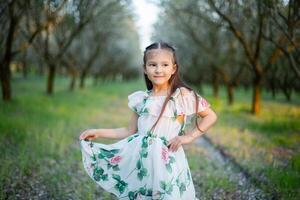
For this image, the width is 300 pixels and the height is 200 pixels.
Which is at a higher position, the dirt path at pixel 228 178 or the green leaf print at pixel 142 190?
the green leaf print at pixel 142 190

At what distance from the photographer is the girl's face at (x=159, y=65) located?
12.9ft

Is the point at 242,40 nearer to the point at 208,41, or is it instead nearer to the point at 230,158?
the point at 230,158

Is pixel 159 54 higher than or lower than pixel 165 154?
higher

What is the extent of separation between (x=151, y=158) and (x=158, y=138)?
21 centimetres

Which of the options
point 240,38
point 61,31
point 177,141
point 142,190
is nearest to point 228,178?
point 142,190

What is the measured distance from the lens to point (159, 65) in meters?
3.95

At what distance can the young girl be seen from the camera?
153 inches

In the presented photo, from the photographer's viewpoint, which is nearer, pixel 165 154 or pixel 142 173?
pixel 165 154

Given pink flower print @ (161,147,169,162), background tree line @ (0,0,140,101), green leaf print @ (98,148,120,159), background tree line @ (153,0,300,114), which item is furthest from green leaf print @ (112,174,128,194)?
background tree line @ (0,0,140,101)

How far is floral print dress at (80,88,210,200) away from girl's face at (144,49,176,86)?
8.1 inches

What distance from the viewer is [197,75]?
31.3m

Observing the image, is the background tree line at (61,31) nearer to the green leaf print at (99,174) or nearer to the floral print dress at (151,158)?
the green leaf print at (99,174)

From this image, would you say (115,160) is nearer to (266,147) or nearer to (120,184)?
(120,184)

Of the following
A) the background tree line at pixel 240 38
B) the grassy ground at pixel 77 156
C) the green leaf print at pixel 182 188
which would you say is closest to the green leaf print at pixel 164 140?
the green leaf print at pixel 182 188
